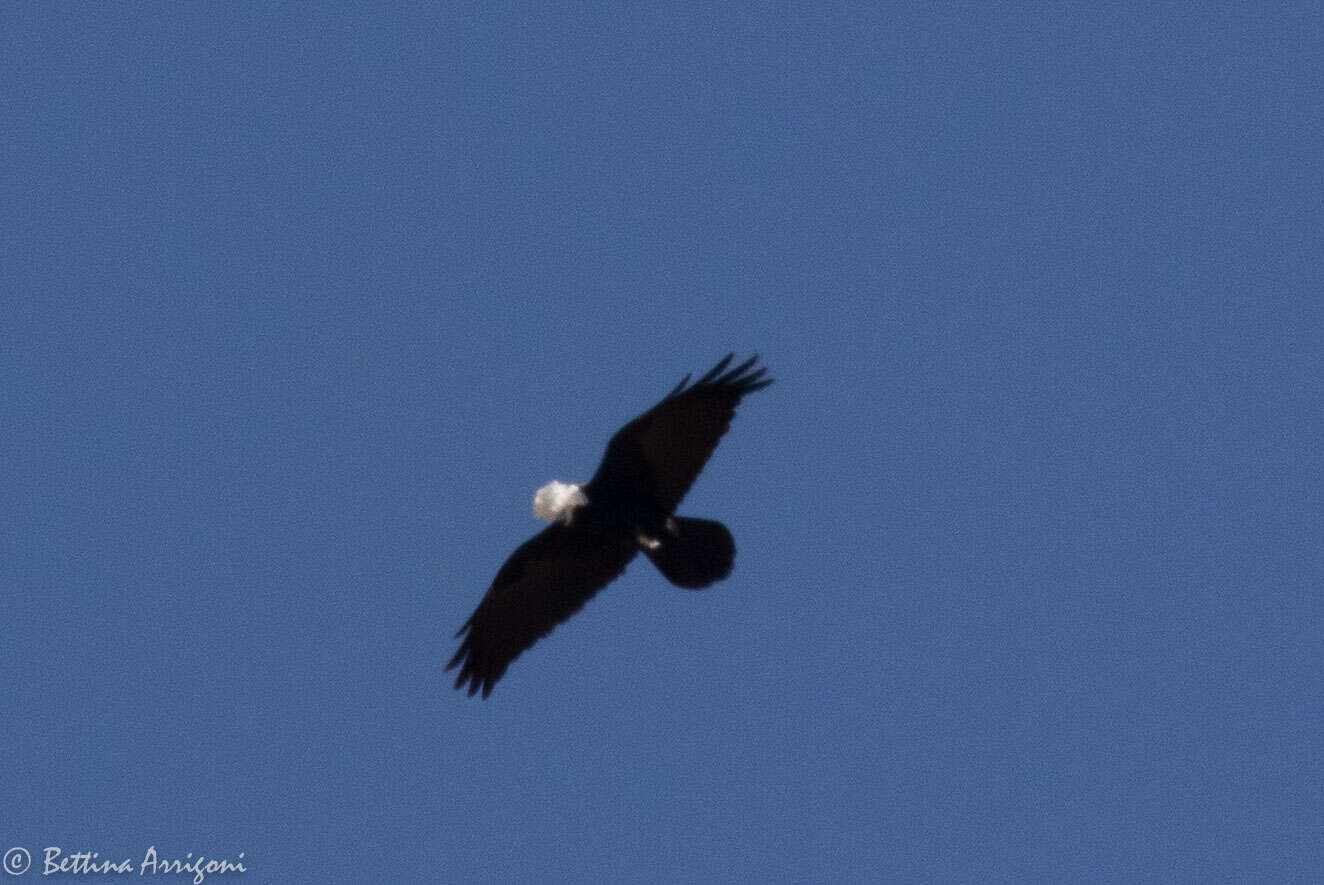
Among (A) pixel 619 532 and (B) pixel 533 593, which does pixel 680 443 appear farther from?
(B) pixel 533 593

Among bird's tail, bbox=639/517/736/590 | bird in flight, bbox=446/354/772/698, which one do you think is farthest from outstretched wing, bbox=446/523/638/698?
bird's tail, bbox=639/517/736/590

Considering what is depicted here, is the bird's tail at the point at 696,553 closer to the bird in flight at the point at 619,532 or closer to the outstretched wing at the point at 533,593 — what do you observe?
the bird in flight at the point at 619,532

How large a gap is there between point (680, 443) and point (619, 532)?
0.80 meters

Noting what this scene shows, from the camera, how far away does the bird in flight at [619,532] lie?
12297mm

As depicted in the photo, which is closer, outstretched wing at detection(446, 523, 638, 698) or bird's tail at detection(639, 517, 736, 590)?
bird's tail at detection(639, 517, 736, 590)

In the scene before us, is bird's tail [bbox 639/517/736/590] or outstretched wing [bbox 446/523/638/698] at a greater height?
outstretched wing [bbox 446/523/638/698]

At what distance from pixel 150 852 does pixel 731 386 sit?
5.13 meters

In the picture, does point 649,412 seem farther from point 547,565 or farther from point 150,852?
point 150,852

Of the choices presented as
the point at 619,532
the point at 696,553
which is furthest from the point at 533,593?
the point at 696,553

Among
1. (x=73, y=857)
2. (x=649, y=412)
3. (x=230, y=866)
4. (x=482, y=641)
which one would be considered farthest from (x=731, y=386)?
(x=73, y=857)

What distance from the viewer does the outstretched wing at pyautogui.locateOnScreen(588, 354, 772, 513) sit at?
12523mm

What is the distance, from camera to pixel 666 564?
40.4 ft

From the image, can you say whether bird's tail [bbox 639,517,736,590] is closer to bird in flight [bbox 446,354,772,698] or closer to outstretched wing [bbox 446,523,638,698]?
bird in flight [bbox 446,354,772,698]

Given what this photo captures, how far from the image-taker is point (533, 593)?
43.1 feet
